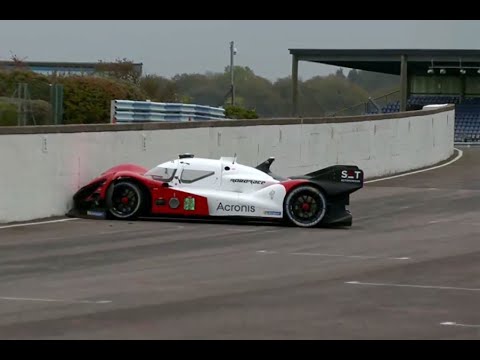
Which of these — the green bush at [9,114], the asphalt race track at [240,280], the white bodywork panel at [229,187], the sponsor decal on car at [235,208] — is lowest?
the asphalt race track at [240,280]

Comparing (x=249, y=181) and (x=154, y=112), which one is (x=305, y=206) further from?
(x=154, y=112)

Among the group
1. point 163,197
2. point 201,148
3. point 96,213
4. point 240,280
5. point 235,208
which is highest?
point 201,148

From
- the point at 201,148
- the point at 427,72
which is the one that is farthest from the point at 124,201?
the point at 427,72

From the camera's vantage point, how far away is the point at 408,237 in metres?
18.3

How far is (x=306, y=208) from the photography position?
Answer: 64.0 ft

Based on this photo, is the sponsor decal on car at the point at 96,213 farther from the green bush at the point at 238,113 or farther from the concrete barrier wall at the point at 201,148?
the green bush at the point at 238,113

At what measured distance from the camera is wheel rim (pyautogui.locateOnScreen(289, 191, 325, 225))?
19.5 metres

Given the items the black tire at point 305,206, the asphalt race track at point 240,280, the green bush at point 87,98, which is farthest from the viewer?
the green bush at point 87,98

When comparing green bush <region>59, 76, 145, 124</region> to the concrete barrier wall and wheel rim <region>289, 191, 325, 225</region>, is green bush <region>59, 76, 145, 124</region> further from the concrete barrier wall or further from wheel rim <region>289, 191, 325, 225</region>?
wheel rim <region>289, 191, 325, 225</region>

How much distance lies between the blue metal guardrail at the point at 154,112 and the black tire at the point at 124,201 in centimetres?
1258

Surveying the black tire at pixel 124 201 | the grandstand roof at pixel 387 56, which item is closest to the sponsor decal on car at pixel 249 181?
the black tire at pixel 124 201

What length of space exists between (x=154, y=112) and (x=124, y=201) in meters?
15.5

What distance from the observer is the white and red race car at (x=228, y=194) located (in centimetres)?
1952
